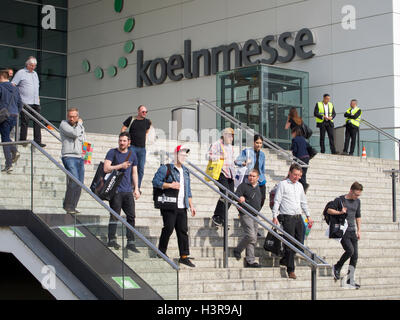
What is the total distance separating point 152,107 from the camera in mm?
29578

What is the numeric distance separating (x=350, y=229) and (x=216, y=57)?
1620 cm

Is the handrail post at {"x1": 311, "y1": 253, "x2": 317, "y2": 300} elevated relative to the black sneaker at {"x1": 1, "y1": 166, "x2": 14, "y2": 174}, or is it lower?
lower

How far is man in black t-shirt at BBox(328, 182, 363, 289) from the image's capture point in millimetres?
11752

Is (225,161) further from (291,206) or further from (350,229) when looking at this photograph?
(350,229)

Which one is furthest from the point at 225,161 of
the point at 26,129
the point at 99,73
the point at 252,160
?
the point at 99,73

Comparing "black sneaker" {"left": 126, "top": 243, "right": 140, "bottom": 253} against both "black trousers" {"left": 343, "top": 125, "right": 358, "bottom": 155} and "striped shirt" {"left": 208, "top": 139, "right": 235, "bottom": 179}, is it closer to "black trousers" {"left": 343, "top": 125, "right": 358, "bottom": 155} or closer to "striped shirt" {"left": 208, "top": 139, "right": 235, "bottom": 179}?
"striped shirt" {"left": 208, "top": 139, "right": 235, "bottom": 179}

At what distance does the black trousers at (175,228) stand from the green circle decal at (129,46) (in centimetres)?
2067

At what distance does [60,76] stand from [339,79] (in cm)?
1332

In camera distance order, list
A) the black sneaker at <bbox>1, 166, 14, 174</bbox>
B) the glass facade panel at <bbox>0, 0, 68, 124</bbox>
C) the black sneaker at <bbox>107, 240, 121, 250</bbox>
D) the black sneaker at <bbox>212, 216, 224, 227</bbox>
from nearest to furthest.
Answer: the black sneaker at <bbox>107, 240, 121, 250</bbox>, the black sneaker at <bbox>1, 166, 14, 174</bbox>, the black sneaker at <bbox>212, 216, 224, 227</bbox>, the glass facade panel at <bbox>0, 0, 68, 124</bbox>

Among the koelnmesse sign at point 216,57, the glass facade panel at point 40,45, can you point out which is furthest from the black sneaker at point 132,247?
the glass facade panel at point 40,45

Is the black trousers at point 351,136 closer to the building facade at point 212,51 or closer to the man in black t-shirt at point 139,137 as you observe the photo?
the building facade at point 212,51

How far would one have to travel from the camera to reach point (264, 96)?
22781mm

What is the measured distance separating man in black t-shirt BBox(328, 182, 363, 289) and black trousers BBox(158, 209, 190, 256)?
2353mm

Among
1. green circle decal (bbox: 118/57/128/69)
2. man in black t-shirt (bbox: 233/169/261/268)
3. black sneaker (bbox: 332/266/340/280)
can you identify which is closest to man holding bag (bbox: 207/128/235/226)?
man in black t-shirt (bbox: 233/169/261/268)
